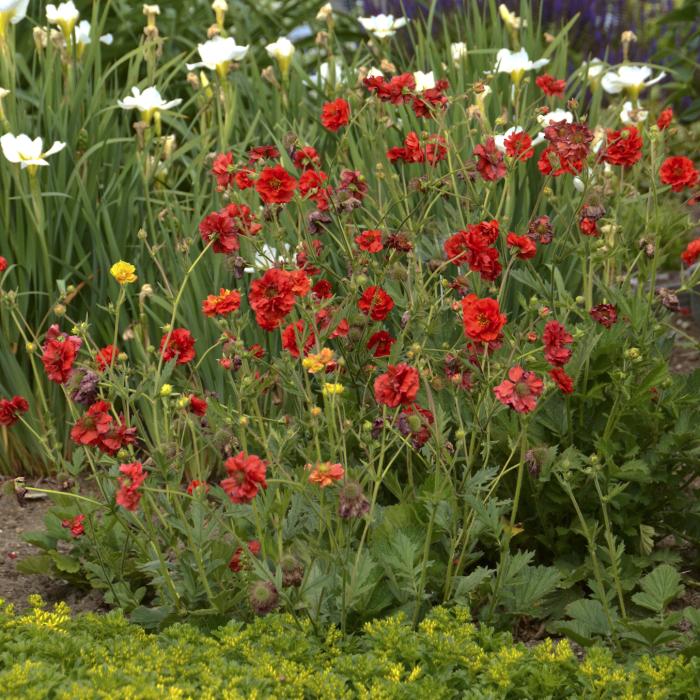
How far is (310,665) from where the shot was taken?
2354 mm

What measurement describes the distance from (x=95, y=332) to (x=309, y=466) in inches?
73.1

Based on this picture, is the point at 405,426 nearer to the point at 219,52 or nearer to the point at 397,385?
the point at 397,385

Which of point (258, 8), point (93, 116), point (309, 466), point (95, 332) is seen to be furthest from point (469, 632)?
point (258, 8)

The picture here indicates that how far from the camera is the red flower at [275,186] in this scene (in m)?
2.72

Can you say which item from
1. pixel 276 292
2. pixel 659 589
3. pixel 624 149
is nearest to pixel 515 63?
pixel 624 149

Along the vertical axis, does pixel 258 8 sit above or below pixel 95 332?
above

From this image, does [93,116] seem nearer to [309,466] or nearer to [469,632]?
[309,466]

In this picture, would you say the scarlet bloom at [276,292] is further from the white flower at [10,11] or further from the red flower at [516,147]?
the white flower at [10,11]

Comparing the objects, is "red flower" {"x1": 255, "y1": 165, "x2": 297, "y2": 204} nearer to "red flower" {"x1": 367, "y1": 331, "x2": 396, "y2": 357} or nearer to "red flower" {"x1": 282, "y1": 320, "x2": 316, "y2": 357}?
"red flower" {"x1": 282, "y1": 320, "x2": 316, "y2": 357}

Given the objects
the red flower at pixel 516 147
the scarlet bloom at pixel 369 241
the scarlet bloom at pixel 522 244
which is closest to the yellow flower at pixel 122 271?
the scarlet bloom at pixel 369 241

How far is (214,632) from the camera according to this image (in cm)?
250

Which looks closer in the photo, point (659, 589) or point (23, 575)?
point (659, 589)

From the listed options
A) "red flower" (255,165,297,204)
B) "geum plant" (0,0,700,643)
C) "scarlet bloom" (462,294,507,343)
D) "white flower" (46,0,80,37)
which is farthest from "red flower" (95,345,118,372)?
"white flower" (46,0,80,37)

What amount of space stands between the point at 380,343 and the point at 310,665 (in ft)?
3.11
